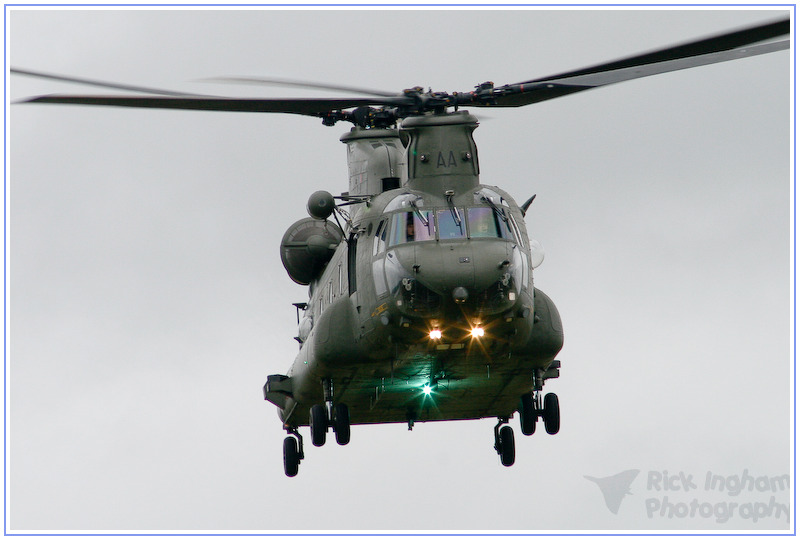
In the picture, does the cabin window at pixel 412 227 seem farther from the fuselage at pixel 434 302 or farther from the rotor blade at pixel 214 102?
the rotor blade at pixel 214 102

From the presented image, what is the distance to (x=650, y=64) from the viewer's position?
27016mm

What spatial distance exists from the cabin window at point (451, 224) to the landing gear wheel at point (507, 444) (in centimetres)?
724

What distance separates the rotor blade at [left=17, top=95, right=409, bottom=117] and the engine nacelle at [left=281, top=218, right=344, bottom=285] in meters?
4.36

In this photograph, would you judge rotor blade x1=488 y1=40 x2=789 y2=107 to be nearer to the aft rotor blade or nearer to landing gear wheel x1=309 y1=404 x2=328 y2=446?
the aft rotor blade

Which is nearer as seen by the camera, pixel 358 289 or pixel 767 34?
pixel 767 34

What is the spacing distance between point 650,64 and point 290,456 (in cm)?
1312

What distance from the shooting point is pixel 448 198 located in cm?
2873

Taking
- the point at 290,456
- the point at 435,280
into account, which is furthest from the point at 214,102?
the point at 290,456

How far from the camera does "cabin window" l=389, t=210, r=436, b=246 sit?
92.5ft

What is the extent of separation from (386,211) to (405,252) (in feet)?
4.76

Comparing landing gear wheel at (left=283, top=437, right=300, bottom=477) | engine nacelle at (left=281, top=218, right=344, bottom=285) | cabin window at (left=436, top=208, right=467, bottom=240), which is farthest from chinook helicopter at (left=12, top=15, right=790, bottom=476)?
landing gear wheel at (left=283, top=437, right=300, bottom=477)
